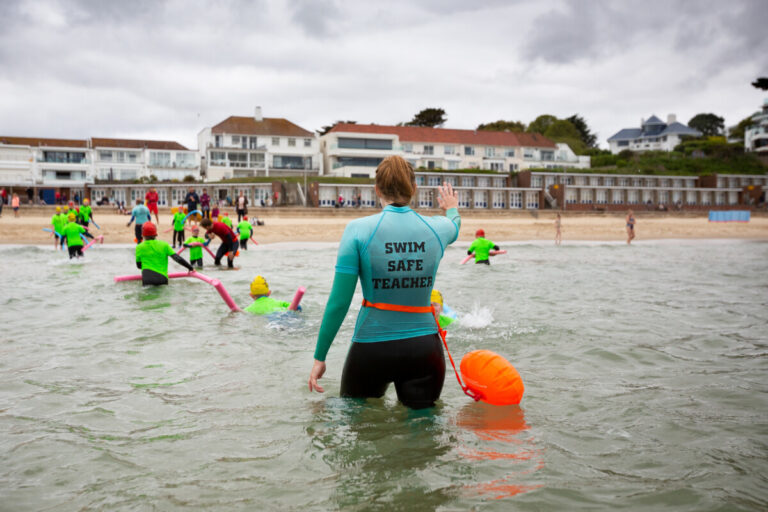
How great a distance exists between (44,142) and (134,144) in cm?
1198

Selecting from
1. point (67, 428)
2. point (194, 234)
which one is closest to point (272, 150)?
point (194, 234)

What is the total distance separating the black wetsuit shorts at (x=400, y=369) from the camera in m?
3.43

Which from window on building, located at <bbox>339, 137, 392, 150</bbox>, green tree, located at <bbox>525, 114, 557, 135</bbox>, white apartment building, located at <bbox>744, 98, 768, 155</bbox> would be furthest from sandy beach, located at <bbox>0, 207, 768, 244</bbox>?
white apartment building, located at <bbox>744, 98, 768, 155</bbox>

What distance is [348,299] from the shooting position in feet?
11.1

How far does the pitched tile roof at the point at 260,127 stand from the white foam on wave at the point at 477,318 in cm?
6720

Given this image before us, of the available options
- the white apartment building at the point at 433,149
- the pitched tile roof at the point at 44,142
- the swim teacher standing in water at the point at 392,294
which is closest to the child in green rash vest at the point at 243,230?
the swim teacher standing in water at the point at 392,294

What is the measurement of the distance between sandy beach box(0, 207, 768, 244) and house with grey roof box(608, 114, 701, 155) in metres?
65.7

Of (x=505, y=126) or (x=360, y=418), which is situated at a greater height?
(x=505, y=126)

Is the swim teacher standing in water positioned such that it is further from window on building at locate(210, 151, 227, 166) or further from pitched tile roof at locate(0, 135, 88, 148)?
pitched tile roof at locate(0, 135, 88, 148)

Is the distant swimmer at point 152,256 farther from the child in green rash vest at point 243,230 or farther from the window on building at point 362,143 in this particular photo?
the window on building at point 362,143

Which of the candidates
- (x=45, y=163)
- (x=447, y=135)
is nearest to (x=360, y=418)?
(x=447, y=135)

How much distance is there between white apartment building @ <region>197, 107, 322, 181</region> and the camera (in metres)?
70.0

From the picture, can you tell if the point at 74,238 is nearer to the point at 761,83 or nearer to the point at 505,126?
the point at 761,83

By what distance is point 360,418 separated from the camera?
4035 mm
